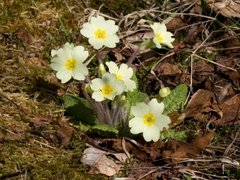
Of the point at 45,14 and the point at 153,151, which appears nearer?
the point at 153,151

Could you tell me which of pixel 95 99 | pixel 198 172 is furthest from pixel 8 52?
pixel 198 172

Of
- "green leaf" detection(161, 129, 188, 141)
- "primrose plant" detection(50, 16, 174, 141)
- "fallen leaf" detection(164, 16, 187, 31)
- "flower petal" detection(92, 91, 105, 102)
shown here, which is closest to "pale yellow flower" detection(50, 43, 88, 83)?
"primrose plant" detection(50, 16, 174, 141)

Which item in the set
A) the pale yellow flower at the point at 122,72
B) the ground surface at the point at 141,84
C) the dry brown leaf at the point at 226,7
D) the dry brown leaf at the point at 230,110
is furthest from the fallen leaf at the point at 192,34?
the pale yellow flower at the point at 122,72

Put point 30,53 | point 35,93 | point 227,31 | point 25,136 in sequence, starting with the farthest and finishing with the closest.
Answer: point 227,31
point 30,53
point 35,93
point 25,136

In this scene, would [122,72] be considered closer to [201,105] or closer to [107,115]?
[107,115]

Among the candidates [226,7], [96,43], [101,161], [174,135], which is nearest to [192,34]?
[226,7]

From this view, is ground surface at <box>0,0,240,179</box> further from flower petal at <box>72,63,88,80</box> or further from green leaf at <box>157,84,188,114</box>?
flower petal at <box>72,63,88,80</box>

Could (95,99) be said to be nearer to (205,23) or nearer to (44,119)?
(44,119)
